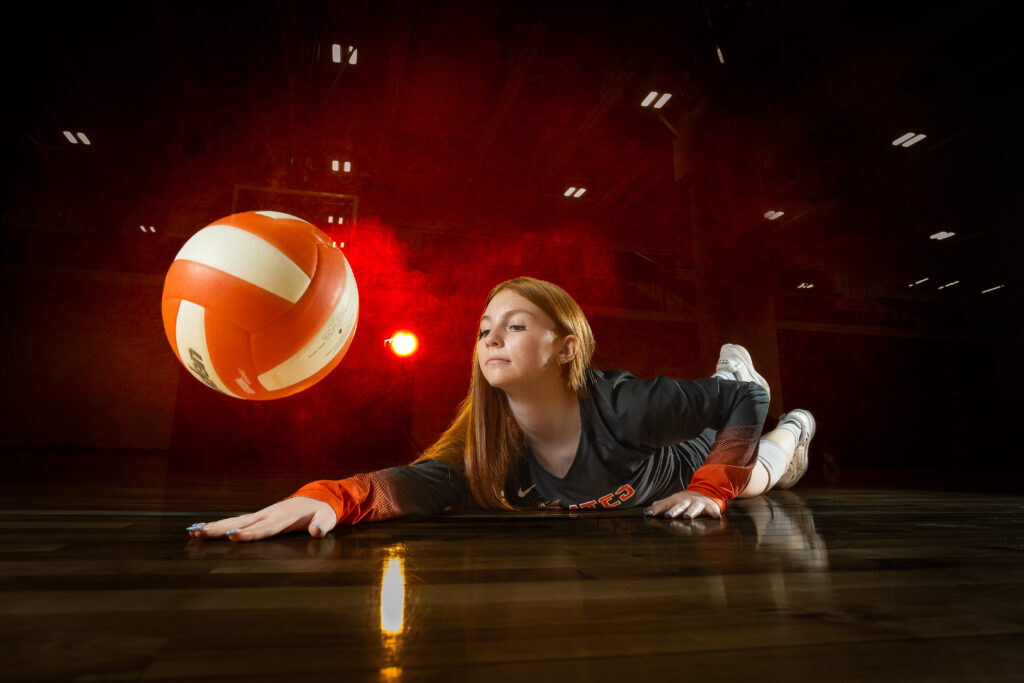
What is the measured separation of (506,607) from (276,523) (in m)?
0.45

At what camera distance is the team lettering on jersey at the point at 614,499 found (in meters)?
1.20

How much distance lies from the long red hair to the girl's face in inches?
0.9

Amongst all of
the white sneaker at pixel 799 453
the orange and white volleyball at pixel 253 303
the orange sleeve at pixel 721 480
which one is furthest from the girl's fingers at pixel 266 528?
the white sneaker at pixel 799 453

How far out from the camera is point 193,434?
13.9ft

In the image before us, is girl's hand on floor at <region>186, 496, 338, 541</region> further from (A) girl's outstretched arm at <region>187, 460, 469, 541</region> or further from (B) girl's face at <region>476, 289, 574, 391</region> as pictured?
(B) girl's face at <region>476, 289, 574, 391</region>

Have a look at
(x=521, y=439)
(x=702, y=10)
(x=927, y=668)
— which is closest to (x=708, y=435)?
(x=521, y=439)

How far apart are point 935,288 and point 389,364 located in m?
6.38

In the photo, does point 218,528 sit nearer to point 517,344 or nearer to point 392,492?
point 392,492

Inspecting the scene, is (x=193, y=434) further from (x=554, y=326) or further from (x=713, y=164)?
(x=713, y=164)

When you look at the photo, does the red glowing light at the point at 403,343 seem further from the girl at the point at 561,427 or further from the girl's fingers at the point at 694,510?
the girl's fingers at the point at 694,510

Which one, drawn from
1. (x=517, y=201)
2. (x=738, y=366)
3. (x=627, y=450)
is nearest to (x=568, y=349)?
(x=627, y=450)

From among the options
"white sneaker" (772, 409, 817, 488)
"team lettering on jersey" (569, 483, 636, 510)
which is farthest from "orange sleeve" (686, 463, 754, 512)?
"white sneaker" (772, 409, 817, 488)

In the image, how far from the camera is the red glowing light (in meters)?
4.55

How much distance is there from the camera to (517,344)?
1050 millimetres
